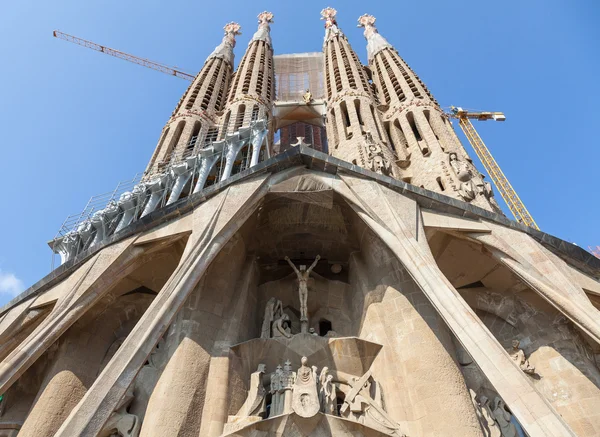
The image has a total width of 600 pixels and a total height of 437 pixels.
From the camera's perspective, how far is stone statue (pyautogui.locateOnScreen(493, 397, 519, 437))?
759 centimetres

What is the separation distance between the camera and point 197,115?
18.9 m

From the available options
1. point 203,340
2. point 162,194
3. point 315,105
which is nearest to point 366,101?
point 315,105

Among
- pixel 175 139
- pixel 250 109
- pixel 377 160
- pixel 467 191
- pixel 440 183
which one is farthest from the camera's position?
pixel 250 109

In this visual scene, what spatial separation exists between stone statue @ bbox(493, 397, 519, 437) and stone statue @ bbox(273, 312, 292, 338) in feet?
12.6

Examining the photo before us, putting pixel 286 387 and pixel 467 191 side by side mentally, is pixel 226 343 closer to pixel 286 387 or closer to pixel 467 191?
pixel 286 387

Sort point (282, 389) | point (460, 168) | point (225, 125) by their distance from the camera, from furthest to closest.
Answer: point (225, 125) < point (460, 168) < point (282, 389)

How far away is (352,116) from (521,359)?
11499 millimetres

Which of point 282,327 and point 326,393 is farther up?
point 282,327

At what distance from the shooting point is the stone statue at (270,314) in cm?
939

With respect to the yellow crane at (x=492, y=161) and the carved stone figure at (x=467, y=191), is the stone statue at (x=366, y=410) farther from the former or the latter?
the yellow crane at (x=492, y=161)

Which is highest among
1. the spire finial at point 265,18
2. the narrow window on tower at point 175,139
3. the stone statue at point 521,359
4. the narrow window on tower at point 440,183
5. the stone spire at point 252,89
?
the spire finial at point 265,18

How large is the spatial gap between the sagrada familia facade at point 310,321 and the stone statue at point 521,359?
0.09ft

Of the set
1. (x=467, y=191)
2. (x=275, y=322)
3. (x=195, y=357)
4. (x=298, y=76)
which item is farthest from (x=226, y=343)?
(x=298, y=76)

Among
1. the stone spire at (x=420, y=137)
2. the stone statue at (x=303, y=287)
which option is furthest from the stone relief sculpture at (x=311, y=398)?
the stone spire at (x=420, y=137)
